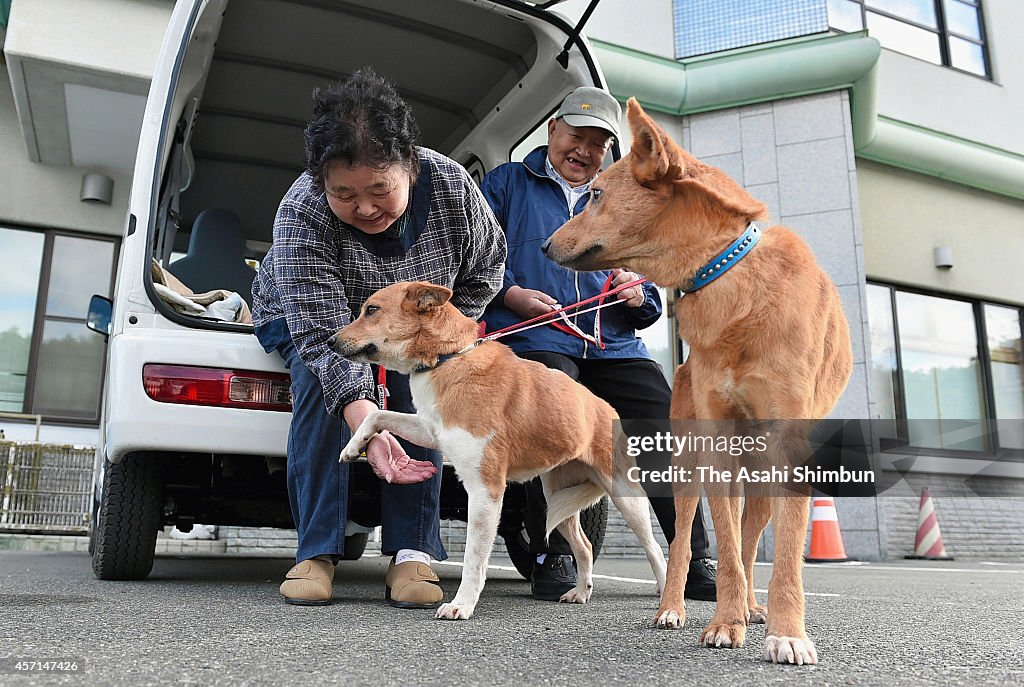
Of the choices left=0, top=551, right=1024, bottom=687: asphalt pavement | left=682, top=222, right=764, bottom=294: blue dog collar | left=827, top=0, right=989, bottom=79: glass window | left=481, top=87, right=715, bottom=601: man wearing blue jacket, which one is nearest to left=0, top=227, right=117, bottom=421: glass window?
left=0, top=551, right=1024, bottom=687: asphalt pavement

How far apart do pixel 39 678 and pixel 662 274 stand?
1641mm

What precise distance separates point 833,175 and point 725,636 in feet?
32.9

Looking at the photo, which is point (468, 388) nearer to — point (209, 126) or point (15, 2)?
point (209, 126)

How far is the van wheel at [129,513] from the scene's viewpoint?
3.26 metres

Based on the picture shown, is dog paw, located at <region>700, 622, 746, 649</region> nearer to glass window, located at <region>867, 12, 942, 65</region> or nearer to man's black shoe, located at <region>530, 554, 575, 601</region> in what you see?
man's black shoe, located at <region>530, 554, 575, 601</region>

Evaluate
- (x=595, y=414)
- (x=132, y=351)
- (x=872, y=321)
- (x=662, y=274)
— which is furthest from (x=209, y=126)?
(x=872, y=321)

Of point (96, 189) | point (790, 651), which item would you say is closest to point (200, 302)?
point (790, 651)

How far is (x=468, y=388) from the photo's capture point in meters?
2.71

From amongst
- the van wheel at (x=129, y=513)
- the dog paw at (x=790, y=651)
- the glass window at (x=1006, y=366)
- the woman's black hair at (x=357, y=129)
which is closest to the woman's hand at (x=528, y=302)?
the woman's black hair at (x=357, y=129)

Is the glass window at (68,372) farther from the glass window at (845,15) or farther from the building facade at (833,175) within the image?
the glass window at (845,15)

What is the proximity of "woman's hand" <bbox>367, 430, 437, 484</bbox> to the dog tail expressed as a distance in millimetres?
539

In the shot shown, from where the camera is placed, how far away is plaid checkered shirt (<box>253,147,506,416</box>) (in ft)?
9.52

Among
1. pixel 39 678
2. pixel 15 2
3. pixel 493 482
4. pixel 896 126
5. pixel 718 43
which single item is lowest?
pixel 39 678

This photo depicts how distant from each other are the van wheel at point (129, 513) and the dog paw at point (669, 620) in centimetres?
212
